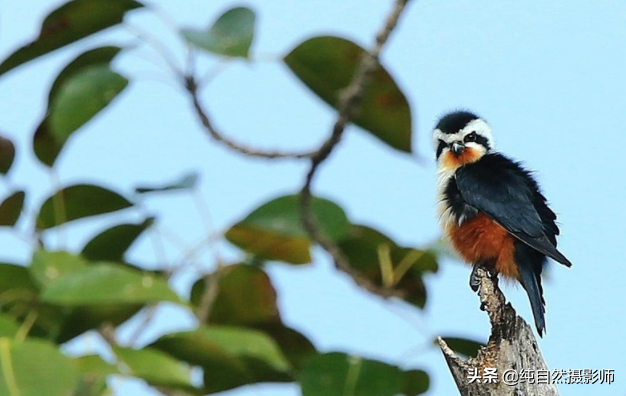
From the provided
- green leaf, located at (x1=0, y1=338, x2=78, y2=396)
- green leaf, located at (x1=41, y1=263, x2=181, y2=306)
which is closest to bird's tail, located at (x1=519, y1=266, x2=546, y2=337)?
green leaf, located at (x1=41, y1=263, x2=181, y2=306)

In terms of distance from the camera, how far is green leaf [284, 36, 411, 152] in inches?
78.3

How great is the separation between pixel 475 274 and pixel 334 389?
1149 millimetres

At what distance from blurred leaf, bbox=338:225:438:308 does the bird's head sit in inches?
34.0

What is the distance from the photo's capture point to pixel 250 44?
1.61 metres

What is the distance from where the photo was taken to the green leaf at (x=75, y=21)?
2.02 m

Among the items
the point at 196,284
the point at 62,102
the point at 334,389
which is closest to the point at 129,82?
the point at 62,102

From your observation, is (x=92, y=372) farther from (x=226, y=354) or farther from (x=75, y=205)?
(x=75, y=205)

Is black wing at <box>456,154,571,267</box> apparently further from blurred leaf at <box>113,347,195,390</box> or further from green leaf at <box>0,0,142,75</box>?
blurred leaf at <box>113,347,195,390</box>

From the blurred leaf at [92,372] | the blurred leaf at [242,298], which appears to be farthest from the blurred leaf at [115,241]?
the blurred leaf at [92,372]

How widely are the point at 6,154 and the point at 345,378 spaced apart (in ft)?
3.25

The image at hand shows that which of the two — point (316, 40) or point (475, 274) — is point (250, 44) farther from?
point (475, 274)

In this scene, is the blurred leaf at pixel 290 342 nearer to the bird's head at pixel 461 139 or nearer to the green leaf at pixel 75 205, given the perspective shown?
the green leaf at pixel 75 205

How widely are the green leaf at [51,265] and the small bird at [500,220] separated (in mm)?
1459

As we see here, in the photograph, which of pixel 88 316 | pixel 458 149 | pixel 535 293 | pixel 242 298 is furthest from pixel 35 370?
pixel 458 149
